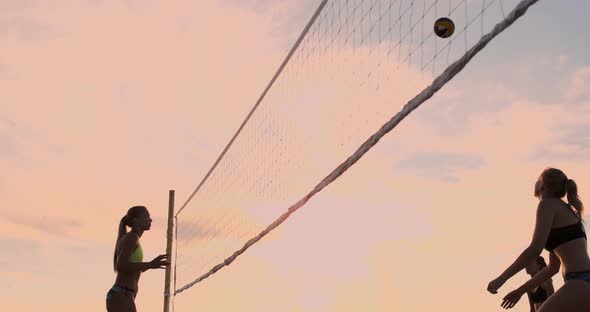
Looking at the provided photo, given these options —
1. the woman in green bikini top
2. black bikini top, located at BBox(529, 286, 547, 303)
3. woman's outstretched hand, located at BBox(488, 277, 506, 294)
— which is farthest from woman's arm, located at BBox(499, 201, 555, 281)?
the woman in green bikini top

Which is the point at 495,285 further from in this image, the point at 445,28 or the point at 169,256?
the point at 169,256

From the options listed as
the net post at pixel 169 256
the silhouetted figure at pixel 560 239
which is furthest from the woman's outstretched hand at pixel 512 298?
the net post at pixel 169 256

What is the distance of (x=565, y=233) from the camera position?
193 inches

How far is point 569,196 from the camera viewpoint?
197 inches

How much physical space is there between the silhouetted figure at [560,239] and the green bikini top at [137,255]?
3952mm

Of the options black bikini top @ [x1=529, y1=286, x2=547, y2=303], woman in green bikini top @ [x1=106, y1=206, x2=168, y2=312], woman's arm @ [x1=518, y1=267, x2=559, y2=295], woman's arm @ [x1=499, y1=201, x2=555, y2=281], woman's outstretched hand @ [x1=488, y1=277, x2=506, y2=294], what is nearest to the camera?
woman's outstretched hand @ [x1=488, y1=277, x2=506, y2=294]

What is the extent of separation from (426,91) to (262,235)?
14.5 ft

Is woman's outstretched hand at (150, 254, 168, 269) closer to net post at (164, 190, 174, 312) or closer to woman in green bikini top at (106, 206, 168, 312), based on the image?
woman in green bikini top at (106, 206, 168, 312)

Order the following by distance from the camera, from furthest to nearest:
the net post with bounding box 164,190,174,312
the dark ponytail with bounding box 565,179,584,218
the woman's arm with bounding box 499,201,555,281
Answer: the net post with bounding box 164,190,174,312 → the dark ponytail with bounding box 565,179,584,218 → the woman's arm with bounding box 499,201,555,281

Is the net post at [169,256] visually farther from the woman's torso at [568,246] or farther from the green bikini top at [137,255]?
the woman's torso at [568,246]

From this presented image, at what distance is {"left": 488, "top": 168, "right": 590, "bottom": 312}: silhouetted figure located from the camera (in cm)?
473

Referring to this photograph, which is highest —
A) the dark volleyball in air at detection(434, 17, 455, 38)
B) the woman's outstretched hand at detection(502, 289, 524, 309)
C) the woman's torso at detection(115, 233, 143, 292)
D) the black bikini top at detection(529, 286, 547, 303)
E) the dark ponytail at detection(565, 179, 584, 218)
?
the dark volleyball in air at detection(434, 17, 455, 38)

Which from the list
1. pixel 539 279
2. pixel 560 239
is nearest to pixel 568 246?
pixel 560 239

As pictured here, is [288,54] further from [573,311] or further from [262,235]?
[573,311]
